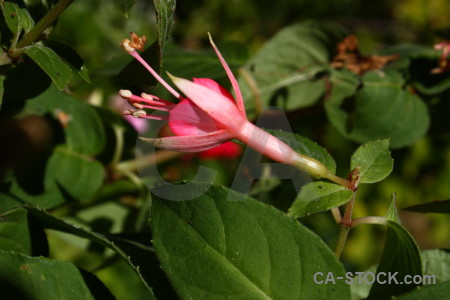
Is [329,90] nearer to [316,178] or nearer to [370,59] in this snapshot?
[370,59]

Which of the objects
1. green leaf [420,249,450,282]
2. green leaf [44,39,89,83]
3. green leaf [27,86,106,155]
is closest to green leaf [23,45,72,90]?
green leaf [44,39,89,83]

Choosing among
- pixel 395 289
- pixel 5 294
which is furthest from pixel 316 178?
pixel 5 294

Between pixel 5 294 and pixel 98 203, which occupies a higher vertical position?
pixel 5 294

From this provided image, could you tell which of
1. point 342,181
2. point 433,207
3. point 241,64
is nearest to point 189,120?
point 342,181

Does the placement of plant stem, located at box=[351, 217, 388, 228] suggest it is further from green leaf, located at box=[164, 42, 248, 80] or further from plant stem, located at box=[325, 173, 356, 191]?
green leaf, located at box=[164, 42, 248, 80]

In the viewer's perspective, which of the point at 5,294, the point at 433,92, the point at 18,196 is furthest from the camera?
the point at 433,92
